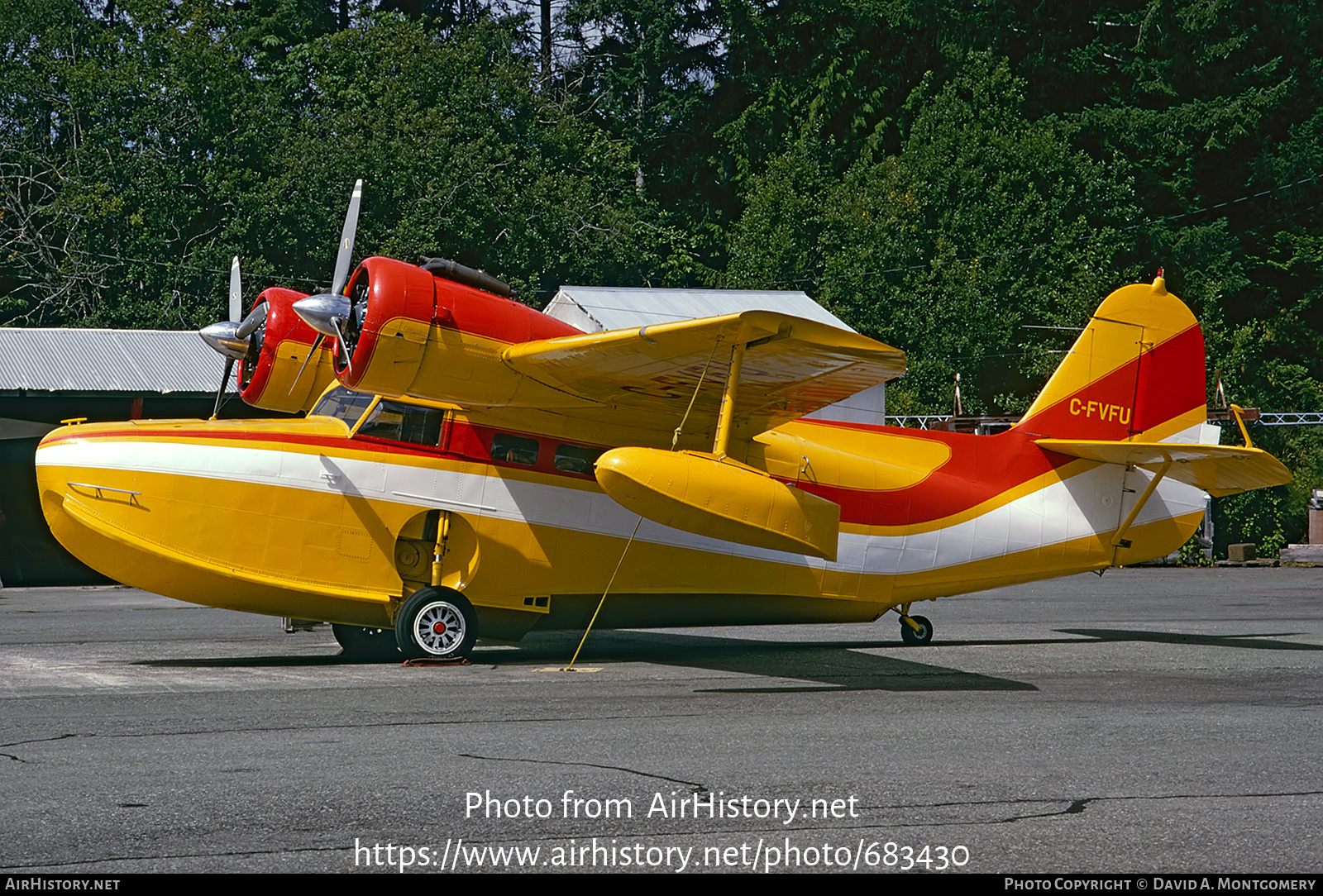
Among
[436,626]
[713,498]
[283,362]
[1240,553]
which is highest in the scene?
[283,362]

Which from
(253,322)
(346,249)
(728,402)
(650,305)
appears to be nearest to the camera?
(728,402)

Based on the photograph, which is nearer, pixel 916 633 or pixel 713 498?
pixel 713 498

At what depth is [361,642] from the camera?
13.5m

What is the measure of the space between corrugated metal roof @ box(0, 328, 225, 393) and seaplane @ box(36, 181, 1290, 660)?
40.1ft

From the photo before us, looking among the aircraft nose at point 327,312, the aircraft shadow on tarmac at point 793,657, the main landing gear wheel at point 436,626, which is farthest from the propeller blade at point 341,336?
the aircraft shadow on tarmac at point 793,657

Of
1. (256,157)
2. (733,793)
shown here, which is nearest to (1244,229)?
(256,157)

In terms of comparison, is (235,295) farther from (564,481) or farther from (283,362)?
(564,481)

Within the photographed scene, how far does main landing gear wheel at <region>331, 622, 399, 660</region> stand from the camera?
13.3 m

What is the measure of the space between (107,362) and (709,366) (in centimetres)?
1949

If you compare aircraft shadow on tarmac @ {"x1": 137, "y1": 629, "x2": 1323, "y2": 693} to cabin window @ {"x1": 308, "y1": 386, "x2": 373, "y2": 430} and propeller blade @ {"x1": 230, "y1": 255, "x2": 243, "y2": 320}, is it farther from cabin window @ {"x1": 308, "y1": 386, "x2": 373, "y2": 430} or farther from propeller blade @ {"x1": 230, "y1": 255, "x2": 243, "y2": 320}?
propeller blade @ {"x1": 230, "y1": 255, "x2": 243, "y2": 320}

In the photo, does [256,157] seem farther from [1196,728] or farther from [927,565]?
[1196,728]

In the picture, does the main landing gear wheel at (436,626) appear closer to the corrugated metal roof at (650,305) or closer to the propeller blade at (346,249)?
the propeller blade at (346,249)

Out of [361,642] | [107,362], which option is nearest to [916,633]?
[361,642]

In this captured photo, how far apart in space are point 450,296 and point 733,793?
250 inches
